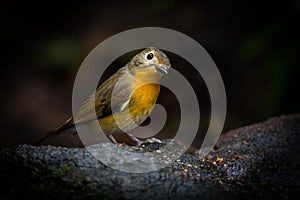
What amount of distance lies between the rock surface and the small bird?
43cm

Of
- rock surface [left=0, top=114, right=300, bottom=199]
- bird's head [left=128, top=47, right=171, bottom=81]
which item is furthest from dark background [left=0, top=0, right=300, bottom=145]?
rock surface [left=0, top=114, right=300, bottom=199]

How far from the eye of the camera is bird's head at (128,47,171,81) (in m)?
3.84

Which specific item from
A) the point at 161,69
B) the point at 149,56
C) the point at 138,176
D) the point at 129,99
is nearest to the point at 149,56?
the point at 149,56

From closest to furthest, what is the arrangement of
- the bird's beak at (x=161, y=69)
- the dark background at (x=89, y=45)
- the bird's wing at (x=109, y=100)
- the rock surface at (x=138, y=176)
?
1. the rock surface at (x=138, y=176)
2. the bird's beak at (x=161, y=69)
3. the bird's wing at (x=109, y=100)
4. the dark background at (x=89, y=45)

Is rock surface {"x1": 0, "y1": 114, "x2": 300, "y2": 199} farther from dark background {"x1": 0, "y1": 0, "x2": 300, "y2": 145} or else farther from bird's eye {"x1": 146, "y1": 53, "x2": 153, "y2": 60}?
dark background {"x1": 0, "y1": 0, "x2": 300, "y2": 145}

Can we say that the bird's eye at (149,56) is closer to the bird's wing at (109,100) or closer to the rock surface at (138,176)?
the bird's wing at (109,100)

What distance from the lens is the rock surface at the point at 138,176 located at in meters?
2.52

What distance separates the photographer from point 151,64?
388cm

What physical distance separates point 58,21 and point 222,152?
5532 mm

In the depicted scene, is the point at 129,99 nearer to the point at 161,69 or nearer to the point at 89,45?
the point at 161,69

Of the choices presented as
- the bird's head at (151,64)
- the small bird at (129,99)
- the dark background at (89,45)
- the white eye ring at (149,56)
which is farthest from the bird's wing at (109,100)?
the dark background at (89,45)

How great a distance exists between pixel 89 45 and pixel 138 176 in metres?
5.64

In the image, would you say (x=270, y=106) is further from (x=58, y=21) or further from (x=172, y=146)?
(x=58, y=21)

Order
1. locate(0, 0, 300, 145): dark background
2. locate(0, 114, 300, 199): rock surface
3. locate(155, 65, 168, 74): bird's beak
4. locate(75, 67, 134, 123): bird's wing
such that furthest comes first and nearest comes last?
locate(0, 0, 300, 145): dark background
locate(75, 67, 134, 123): bird's wing
locate(155, 65, 168, 74): bird's beak
locate(0, 114, 300, 199): rock surface
